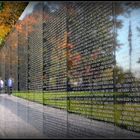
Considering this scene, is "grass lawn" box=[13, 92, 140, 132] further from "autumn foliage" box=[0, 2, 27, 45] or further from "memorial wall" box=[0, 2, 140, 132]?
"autumn foliage" box=[0, 2, 27, 45]

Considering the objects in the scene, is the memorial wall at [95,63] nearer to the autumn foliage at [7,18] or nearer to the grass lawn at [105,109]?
the grass lawn at [105,109]

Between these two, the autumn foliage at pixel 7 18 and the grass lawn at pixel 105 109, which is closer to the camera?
the grass lawn at pixel 105 109

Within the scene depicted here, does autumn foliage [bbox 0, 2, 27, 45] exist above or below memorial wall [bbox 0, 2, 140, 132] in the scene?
above

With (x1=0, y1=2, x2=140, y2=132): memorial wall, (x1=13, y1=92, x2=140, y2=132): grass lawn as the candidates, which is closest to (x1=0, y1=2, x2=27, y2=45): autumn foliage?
(x1=0, y1=2, x2=140, y2=132): memorial wall

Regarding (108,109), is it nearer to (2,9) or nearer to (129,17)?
(129,17)

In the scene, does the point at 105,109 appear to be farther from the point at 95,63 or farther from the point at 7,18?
the point at 7,18

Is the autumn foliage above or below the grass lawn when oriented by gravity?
above

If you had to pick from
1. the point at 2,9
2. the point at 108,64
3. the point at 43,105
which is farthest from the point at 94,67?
the point at 2,9

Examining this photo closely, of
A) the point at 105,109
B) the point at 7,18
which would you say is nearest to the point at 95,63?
the point at 105,109

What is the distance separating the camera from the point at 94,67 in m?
6.14

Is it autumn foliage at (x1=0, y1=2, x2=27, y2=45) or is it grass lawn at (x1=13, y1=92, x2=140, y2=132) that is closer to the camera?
grass lawn at (x1=13, y1=92, x2=140, y2=132)

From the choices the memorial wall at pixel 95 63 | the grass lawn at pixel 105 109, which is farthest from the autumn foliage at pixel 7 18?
the grass lawn at pixel 105 109

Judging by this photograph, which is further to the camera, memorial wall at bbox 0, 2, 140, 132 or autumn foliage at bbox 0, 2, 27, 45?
autumn foliage at bbox 0, 2, 27, 45

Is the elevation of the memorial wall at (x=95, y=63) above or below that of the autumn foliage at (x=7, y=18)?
below
